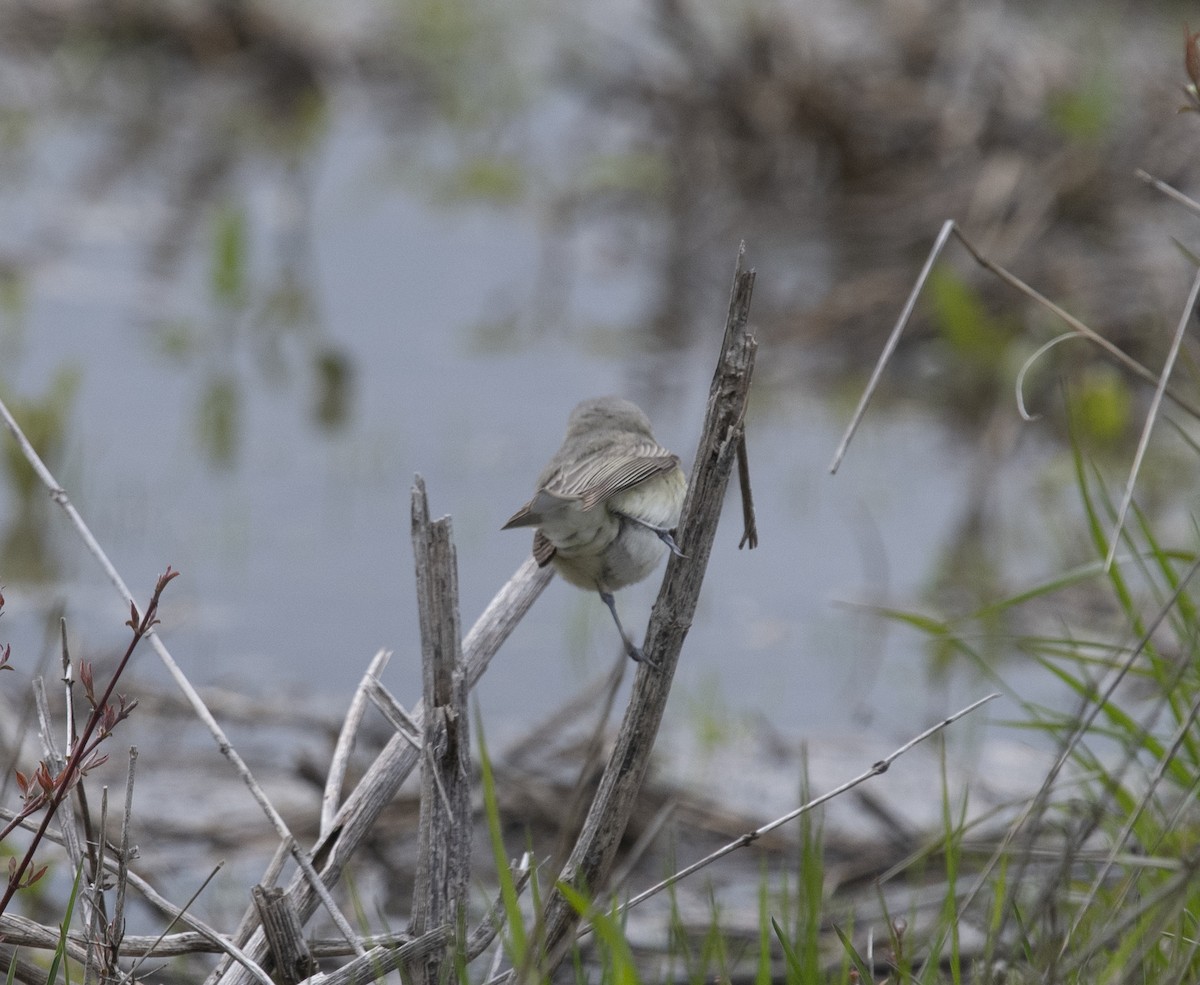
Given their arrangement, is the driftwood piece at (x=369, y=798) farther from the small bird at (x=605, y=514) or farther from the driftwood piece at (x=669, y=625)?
the driftwood piece at (x=669, y=625)

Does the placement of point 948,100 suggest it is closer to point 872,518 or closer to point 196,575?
point 872,518

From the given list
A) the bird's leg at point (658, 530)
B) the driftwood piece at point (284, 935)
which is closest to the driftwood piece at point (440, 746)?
the driftwood piece at point (284, 935)

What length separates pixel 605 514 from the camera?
10.4 feet

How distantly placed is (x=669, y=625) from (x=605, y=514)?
1.80 ft

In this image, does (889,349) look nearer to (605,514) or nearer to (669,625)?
(605,514)

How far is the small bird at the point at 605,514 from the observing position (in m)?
3.09

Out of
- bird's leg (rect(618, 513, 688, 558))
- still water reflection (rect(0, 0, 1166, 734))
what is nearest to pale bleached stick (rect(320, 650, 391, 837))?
bird's leg (rect(618, 513, 688, 558))

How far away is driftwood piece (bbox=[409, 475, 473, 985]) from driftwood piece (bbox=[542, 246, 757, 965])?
19 centimetres

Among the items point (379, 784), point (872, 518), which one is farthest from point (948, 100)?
point (379, 784)

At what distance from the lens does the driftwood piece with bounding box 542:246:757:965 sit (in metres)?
2.57

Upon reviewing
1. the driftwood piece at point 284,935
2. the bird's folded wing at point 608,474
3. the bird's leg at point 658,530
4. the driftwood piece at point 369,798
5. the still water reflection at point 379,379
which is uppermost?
the still water reflection at point 379,379

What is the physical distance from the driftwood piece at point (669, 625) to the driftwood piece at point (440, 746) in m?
0.19

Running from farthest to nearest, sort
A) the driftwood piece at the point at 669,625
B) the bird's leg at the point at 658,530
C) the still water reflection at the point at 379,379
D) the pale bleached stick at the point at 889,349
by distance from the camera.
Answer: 1. the still water reflection at the point at 379,379
2. the bird's leg at the point at 658,530
3. the pale bleached stick at the point at 889,349
4. the driftwood piece at the point at 669,625

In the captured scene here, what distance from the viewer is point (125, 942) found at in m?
2.74
